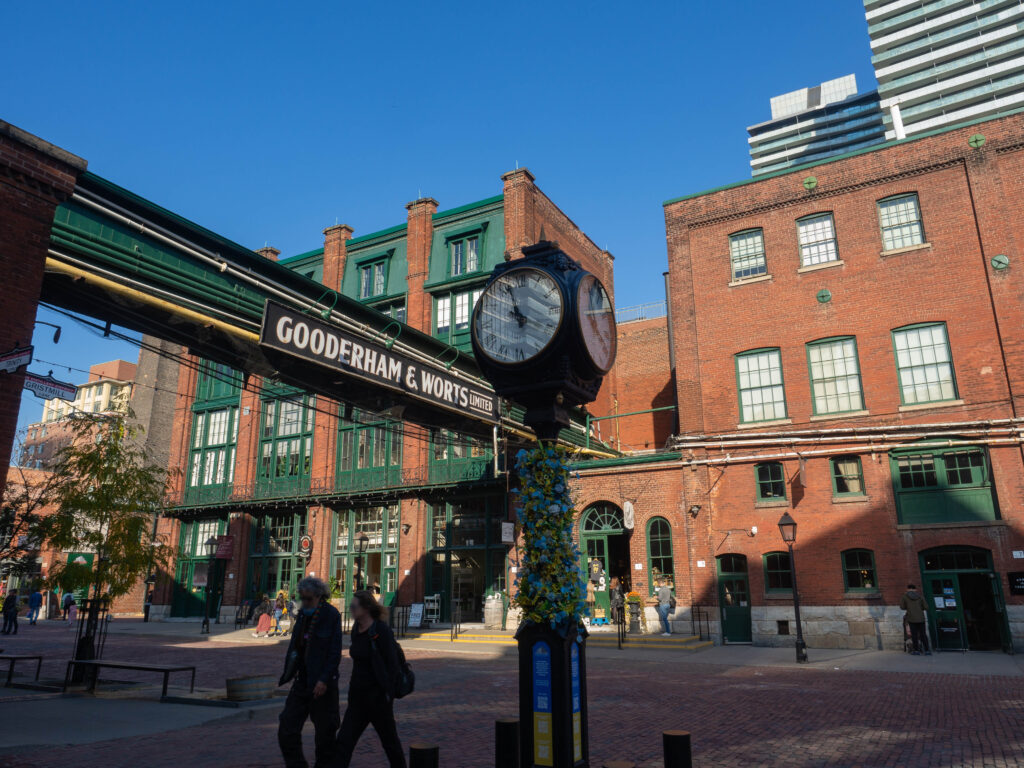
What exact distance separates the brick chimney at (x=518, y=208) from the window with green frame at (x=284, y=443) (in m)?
11.6

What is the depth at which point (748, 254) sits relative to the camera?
76.1 feet

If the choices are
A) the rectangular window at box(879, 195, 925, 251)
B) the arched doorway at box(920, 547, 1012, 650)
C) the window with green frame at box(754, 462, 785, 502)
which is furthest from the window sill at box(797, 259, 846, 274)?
the arched doorway at box(920, 547, 1012, 650)

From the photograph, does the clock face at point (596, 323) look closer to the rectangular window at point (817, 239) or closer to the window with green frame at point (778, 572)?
the window with green frame at point (778, 572)

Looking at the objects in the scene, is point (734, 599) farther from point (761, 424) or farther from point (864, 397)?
point (864, 397)

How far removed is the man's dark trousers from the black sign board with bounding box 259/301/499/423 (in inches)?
175

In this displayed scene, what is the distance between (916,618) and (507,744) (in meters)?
16.2

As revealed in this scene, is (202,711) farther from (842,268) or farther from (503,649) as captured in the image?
(842,268)

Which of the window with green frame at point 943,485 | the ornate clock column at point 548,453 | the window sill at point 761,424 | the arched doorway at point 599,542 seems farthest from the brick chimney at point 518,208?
the ornate clock column at point 548,453

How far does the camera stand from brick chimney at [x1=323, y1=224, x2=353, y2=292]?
32719 mm

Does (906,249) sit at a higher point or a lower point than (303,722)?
higher

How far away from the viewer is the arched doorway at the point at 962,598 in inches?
719

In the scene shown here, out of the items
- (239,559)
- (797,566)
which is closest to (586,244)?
(797,566)

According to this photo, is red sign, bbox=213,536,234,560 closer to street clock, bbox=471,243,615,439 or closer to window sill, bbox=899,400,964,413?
window sill, bbox=899,400,964,413

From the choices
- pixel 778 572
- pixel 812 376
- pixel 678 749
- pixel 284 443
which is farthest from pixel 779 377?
pixel 284 443
